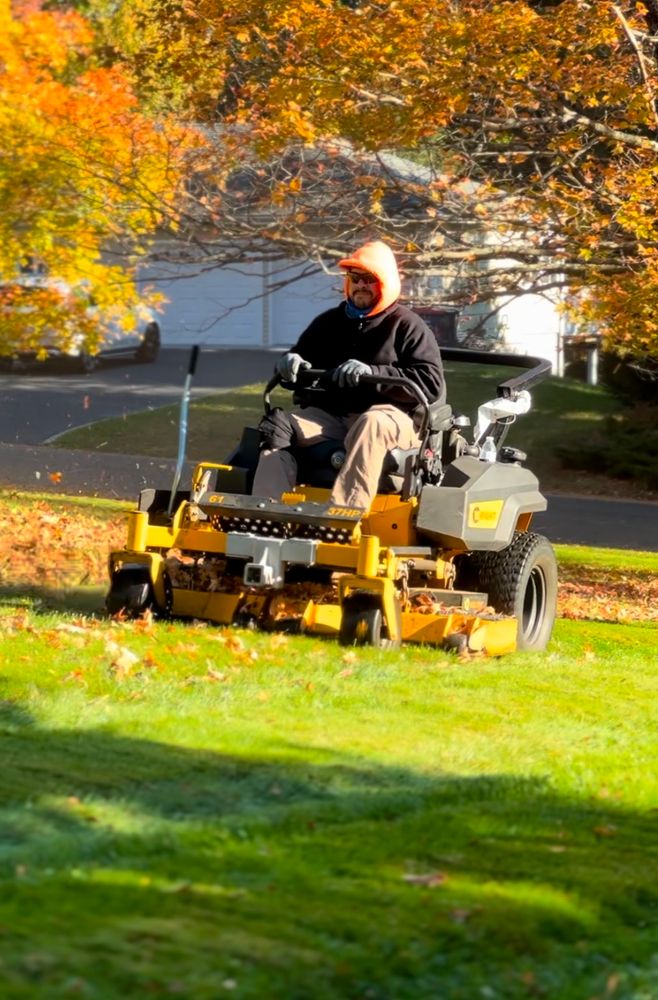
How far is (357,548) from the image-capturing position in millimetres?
8547

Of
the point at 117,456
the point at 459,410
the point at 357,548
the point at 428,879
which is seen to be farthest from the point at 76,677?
the point at 459,410

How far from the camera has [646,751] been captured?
6.71 m

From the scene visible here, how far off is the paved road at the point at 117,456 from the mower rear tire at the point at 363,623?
11280 millimetres

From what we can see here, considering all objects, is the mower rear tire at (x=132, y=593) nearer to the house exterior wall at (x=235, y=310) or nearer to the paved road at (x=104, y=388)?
the paved road at (x=104, y=388)

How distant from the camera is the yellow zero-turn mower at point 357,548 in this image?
858cm

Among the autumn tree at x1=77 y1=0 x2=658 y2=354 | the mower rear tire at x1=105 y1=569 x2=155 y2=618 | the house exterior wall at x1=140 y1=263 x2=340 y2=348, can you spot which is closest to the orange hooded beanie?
the mower rear tire at x1=105 y1=569 x2=155 y2=618

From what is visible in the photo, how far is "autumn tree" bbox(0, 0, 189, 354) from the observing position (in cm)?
1501

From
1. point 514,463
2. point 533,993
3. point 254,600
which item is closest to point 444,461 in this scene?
point 514,463

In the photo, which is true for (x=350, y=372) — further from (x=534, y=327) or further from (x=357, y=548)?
(x=534, y=327)

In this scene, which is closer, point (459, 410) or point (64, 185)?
point (64, 185)

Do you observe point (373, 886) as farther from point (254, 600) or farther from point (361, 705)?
point (254, 600)

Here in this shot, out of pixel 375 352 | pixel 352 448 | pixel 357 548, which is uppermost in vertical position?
pixel 375 352

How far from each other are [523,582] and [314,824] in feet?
15.5

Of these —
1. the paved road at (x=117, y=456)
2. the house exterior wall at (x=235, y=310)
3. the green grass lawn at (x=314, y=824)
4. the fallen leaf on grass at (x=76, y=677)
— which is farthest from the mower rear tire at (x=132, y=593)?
the house exterior wall at (x=235, y=310)
